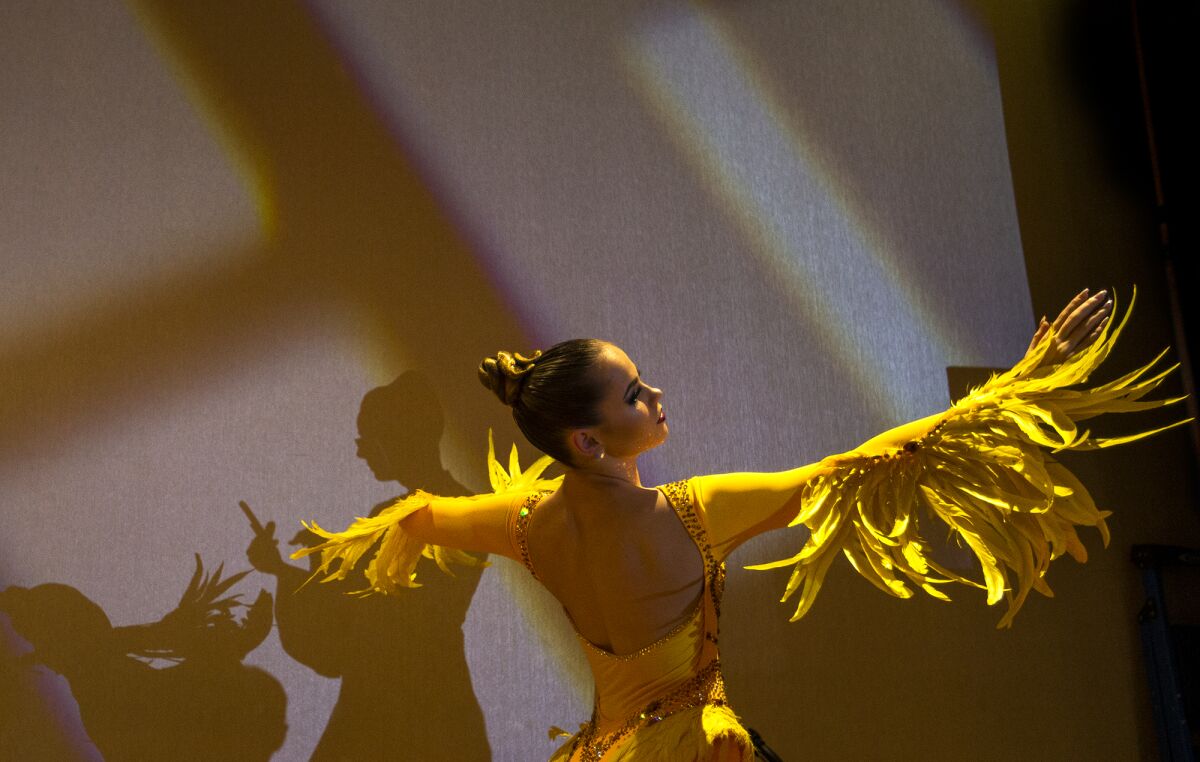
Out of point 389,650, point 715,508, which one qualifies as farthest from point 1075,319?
point 389,650

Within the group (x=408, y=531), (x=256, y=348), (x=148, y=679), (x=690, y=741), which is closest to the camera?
(x=690, y=741)

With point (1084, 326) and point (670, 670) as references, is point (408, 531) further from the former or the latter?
point (1084, 326)

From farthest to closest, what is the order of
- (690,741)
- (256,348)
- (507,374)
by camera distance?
(256,348)
(507,374)
(690,741)

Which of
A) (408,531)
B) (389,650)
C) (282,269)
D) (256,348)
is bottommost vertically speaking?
(389,650)

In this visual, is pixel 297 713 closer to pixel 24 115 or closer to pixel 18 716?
pixel 18 716

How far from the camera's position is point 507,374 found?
5.46 feet

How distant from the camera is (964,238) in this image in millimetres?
2725

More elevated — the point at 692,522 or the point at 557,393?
the point at 557,393

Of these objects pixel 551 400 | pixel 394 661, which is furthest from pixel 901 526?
pixel 394 661

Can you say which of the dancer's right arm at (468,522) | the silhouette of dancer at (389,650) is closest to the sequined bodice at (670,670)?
the dancer's right arm at (468,522)

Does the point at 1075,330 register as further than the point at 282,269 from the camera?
No

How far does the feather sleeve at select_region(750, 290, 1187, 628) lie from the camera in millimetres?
1568

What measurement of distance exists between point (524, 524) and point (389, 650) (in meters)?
0.90

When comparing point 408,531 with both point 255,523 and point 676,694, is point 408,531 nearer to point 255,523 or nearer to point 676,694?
point 676,694
